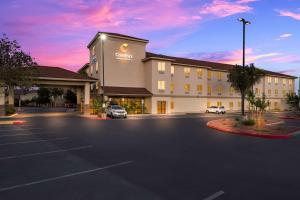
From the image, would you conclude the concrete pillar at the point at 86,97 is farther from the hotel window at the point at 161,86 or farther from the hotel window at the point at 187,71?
the hotel window at the point at 187,71

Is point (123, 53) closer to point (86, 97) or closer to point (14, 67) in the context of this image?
point (86, 97)

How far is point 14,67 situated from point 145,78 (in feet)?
74.1

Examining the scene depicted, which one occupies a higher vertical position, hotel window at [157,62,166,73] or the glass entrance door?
hotel window at [157,62,166,73]

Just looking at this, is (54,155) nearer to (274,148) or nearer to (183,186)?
(183,186)

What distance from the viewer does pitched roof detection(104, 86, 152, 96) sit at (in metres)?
41.1

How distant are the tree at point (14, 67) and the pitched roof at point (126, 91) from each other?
1186cm

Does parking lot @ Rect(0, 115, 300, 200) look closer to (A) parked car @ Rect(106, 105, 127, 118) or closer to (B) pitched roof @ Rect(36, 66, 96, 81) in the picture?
(A) parked car @ Rect(106, 105, 127, 118)

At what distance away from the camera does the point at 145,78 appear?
47312 millimetres

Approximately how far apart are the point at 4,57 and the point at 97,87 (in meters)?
15.5

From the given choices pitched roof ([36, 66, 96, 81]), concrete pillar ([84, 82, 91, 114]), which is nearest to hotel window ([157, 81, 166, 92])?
concrete pillar ([84, 82, 91, 114])

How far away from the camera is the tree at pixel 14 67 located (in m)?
30.7

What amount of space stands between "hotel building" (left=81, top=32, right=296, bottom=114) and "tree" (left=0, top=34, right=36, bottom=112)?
10.7 meters

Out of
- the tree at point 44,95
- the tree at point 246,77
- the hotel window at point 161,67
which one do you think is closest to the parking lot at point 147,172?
the hotel window at point 161,67

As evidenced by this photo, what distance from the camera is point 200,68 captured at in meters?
53.6
